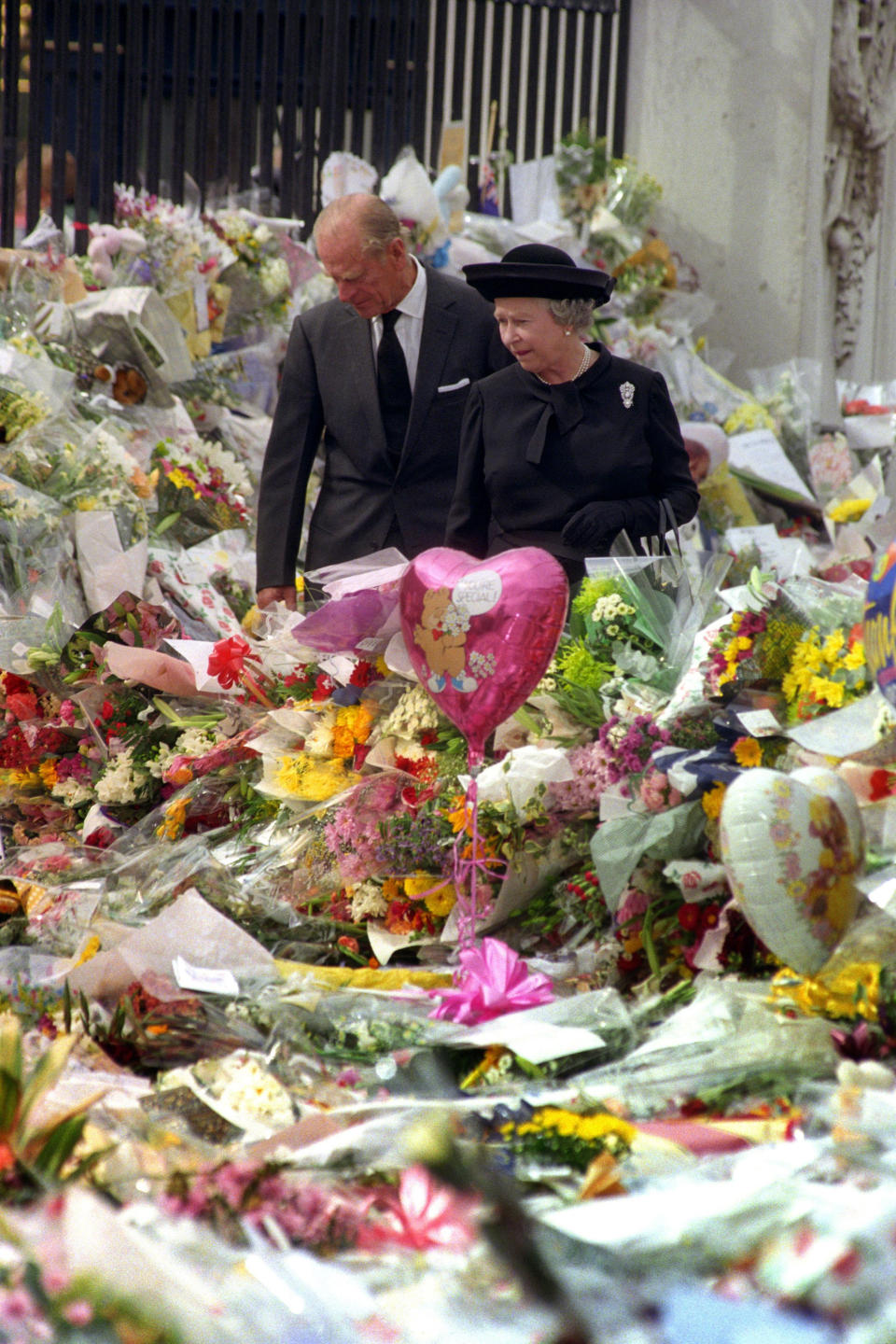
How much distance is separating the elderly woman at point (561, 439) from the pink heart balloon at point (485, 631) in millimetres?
639

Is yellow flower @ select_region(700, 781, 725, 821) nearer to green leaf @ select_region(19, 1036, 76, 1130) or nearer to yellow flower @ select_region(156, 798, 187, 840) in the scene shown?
green leaf @ select_region(19, 1036, 76, 1130)

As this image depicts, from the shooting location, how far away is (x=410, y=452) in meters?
3.36

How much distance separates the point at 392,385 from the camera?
339 centimetres

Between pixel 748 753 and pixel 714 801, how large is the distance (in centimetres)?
10

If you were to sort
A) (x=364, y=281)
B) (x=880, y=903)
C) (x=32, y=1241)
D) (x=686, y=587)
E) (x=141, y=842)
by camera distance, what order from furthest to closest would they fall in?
(x=364, y=281) → (x=141, y=842) → (x=686, y=587) → (x=880, y=903) → (x=32, y=1241)

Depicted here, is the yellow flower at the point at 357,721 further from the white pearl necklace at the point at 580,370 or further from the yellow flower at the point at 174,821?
the white pearl necklace at the point at 580,370

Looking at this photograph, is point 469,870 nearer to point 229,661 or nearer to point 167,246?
point 229,661

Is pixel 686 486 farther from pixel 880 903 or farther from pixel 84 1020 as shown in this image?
pixel 84 1020

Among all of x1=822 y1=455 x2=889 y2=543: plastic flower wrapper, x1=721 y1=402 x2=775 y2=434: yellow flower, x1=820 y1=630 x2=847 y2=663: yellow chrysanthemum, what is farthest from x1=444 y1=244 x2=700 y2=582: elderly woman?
x1=721 y1=402 x2=775 y2=434: yellow flower

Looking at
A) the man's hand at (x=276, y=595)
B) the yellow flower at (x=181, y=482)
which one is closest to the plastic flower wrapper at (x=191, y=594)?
the man's hand at (x=276, y=595)

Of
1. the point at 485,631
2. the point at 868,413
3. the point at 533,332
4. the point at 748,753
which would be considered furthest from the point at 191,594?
the point at 868,413

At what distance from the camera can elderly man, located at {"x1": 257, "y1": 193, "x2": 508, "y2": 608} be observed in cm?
335

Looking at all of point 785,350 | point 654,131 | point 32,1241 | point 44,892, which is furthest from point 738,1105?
point 654,131

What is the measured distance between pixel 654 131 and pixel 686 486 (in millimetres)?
5713
